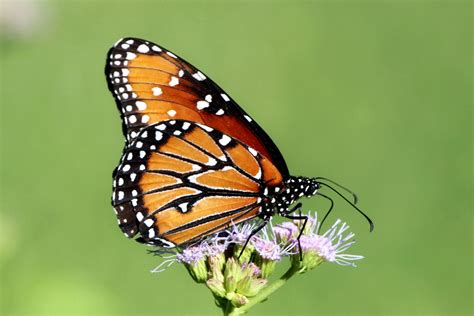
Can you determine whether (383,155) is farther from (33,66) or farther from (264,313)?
(33,66)

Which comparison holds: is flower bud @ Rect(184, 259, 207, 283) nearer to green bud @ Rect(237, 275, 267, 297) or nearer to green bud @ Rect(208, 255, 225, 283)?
green bud @ Rect(208, 255, 225, 283)

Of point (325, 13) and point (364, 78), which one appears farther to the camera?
point (325, 13)

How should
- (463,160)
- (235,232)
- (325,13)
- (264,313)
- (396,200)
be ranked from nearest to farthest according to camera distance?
(235,232)
(264,313)
(396,200)
(463,160)
(325,13)

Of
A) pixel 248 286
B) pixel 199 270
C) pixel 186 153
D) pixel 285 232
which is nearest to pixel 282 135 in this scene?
pixel 186 153

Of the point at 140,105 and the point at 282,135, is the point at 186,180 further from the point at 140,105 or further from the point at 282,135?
the point at 282,135

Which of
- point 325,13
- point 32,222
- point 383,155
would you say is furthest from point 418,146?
point 32,222

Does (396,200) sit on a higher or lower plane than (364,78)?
lower

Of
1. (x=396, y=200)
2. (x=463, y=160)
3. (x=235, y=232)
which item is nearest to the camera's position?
(x=235, y=232)
